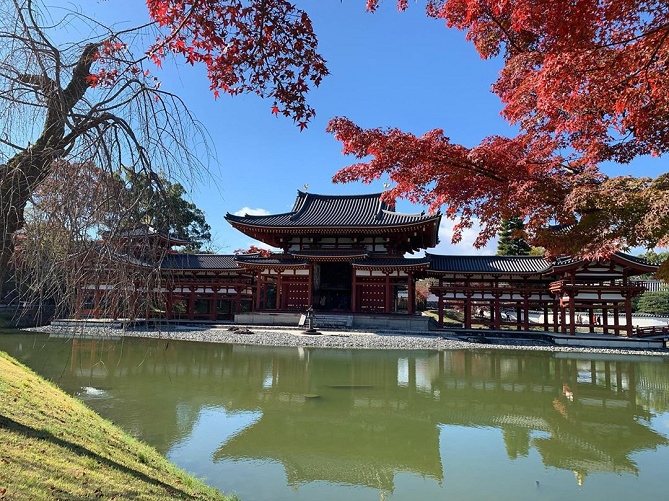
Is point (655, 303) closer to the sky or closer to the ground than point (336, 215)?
closer to the ground

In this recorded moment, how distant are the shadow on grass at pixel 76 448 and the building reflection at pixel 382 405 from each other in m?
0.79

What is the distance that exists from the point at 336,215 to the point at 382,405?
16057mm

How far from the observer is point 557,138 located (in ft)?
14.3

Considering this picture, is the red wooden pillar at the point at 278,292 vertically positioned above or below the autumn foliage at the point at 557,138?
below

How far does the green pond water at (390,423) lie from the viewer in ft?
13.8

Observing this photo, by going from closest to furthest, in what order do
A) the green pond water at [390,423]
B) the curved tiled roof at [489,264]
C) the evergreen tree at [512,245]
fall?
the green pond water at [390,423] → the curved tiled roof at [489,264] → the evergreen tree at [512,245]

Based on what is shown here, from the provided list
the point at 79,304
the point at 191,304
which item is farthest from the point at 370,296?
the point at 79,304

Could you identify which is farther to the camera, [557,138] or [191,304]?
[191,304]

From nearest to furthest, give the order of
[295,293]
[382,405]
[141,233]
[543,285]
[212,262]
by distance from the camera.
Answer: [141,233]
[382,405]
[543,285]
[295,293]
[212,262]

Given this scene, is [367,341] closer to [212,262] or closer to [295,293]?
[295,293]

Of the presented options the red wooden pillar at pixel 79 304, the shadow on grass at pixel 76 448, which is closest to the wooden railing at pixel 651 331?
the shadow on grass at pixel 76 448

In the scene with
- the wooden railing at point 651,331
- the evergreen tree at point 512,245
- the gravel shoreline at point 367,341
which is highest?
the evergreen tree at point 512,245

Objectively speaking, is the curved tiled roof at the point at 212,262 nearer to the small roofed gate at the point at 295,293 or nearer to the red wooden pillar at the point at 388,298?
the small roofed gate at the point at 295,293

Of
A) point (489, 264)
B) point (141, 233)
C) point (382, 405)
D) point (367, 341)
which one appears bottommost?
point (382, 405)
